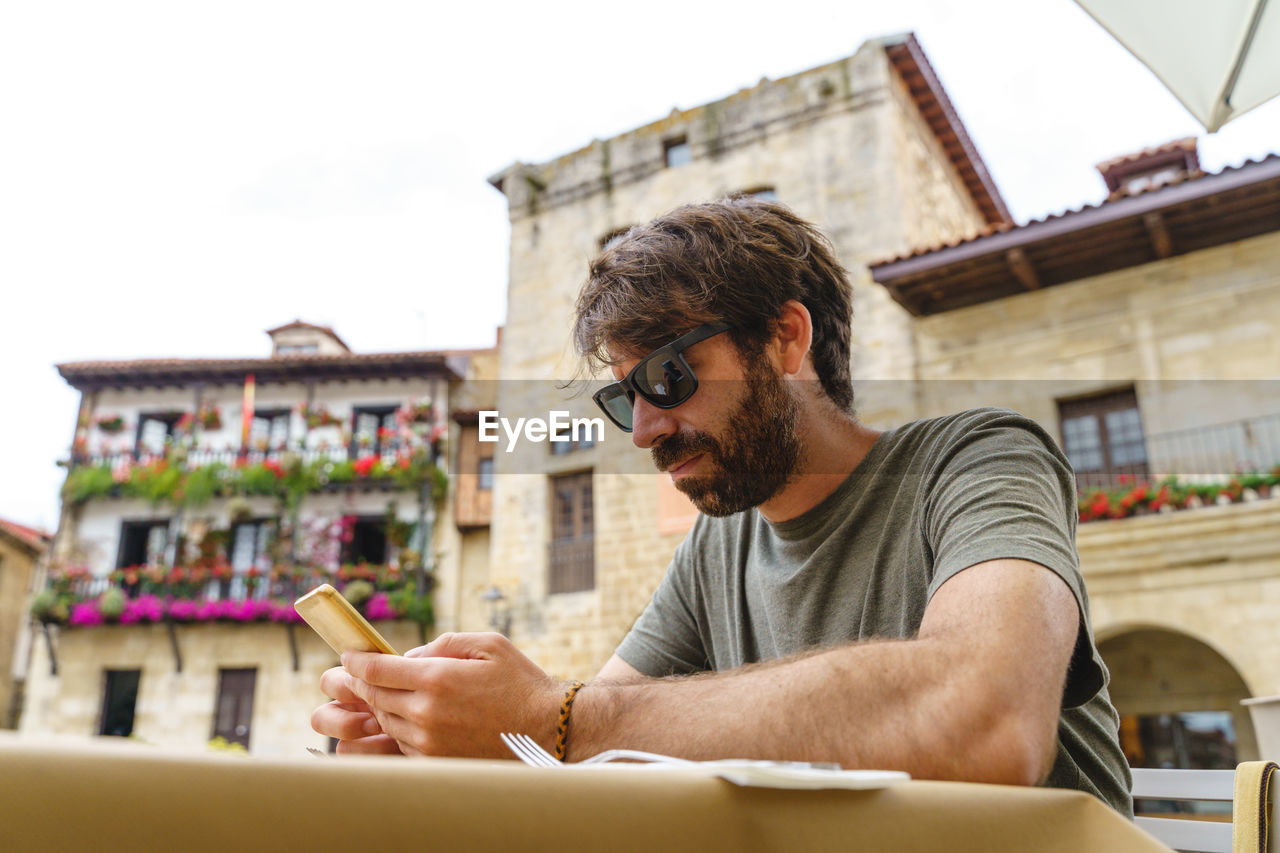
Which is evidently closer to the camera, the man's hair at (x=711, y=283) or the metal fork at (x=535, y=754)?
the metal fork at (x=535, y=754)

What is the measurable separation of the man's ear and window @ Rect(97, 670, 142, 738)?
1891cm

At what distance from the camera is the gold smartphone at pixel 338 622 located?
96 centimetres

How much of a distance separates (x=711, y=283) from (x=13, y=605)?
73.2 feet

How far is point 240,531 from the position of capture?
18.3 meters

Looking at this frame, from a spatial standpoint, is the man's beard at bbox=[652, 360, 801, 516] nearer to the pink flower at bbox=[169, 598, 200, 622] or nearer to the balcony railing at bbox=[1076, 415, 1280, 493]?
the balcony railing at bbox=[1076, 415, 1280, 493]

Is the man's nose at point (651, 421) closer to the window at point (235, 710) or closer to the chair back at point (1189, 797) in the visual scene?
the chair back at point (1189, 797)

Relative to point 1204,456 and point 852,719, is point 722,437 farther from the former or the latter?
point 1204,456

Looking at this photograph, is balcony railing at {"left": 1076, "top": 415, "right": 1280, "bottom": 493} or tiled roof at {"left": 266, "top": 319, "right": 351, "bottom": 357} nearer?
balcony railing at {"left": 1076, "top": 415, "right": 1280, "bottom": 493}

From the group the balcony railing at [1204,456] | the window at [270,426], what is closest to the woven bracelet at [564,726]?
the balcony railing at [1204,456]

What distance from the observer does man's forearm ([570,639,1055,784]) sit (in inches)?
30.5

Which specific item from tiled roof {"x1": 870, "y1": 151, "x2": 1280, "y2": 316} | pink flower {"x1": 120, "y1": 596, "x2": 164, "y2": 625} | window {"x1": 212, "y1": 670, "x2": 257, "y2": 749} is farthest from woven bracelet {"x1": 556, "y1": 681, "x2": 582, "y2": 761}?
pink flower {"x1": 120, "y1": 596, "x2": 164, "y2": 625}

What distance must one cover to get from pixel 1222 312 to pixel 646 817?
427 inches

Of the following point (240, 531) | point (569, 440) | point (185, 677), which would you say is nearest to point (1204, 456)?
point (569, 440)

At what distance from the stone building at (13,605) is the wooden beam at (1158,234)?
2074cm
